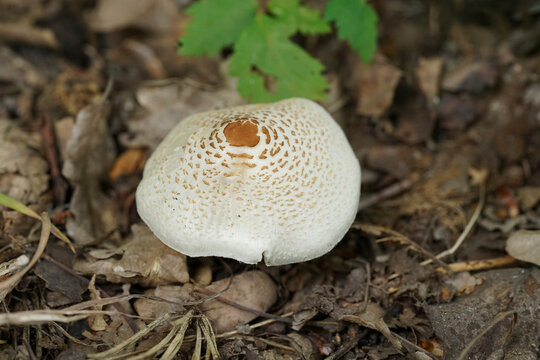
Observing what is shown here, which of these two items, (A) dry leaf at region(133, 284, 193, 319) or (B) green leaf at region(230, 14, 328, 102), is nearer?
(A) dry leaf at region(133, 284, 193, 319)

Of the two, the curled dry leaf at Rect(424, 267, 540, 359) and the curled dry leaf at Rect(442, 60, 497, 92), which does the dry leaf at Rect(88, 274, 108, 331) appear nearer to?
the curled dry leaf at Rect(424, 267, 540, 359)

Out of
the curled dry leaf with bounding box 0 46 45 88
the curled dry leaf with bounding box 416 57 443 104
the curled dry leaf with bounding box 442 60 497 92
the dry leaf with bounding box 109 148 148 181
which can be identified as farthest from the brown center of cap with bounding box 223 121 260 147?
the curled dry leaf with bounding box 0 46 45 88

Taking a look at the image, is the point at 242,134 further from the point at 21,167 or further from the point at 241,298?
the point at 21,167

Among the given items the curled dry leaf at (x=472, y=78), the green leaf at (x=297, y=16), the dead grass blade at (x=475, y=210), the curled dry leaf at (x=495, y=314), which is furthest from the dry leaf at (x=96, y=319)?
the curled dry leaf at (x=472, y=78)

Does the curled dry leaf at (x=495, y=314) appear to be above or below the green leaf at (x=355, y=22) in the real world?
below

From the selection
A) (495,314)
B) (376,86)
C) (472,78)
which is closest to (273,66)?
(376,86)

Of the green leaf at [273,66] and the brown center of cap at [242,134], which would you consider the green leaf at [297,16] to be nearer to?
the green leaf at [273,66]
